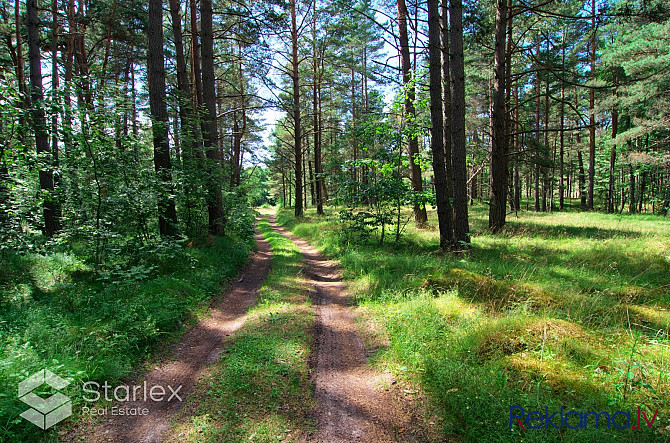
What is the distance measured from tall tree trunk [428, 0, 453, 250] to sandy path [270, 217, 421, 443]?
4.19 m

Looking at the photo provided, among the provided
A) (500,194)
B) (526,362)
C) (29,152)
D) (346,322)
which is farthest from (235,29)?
(526,362)

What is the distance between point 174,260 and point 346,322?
473cm

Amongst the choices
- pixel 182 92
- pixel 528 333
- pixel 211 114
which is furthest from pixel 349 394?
pixel 211 114

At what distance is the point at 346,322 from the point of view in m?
5.42

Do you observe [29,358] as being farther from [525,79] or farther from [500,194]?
[525,79]

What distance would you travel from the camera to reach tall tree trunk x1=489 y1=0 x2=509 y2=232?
32.6 ft

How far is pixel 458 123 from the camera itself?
771cm

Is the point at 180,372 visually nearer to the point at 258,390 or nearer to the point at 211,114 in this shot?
the point at 258,390

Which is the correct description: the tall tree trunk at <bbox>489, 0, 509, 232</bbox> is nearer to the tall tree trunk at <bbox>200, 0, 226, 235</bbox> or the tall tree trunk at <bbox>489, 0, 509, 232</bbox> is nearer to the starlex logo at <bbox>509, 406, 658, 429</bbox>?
the starlex logo at <bbox>509, 406, 658, 429</bbox>

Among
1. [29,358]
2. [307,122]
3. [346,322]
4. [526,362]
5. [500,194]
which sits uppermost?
[307,122]

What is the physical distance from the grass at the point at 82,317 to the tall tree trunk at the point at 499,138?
9573 mm

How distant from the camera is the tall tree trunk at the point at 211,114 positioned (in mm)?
10383

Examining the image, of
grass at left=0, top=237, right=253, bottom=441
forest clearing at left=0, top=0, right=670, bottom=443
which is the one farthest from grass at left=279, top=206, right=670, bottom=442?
grass at left=0, top=237, right=253, bottom=441

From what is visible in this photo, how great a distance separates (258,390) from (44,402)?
74.3 inches
